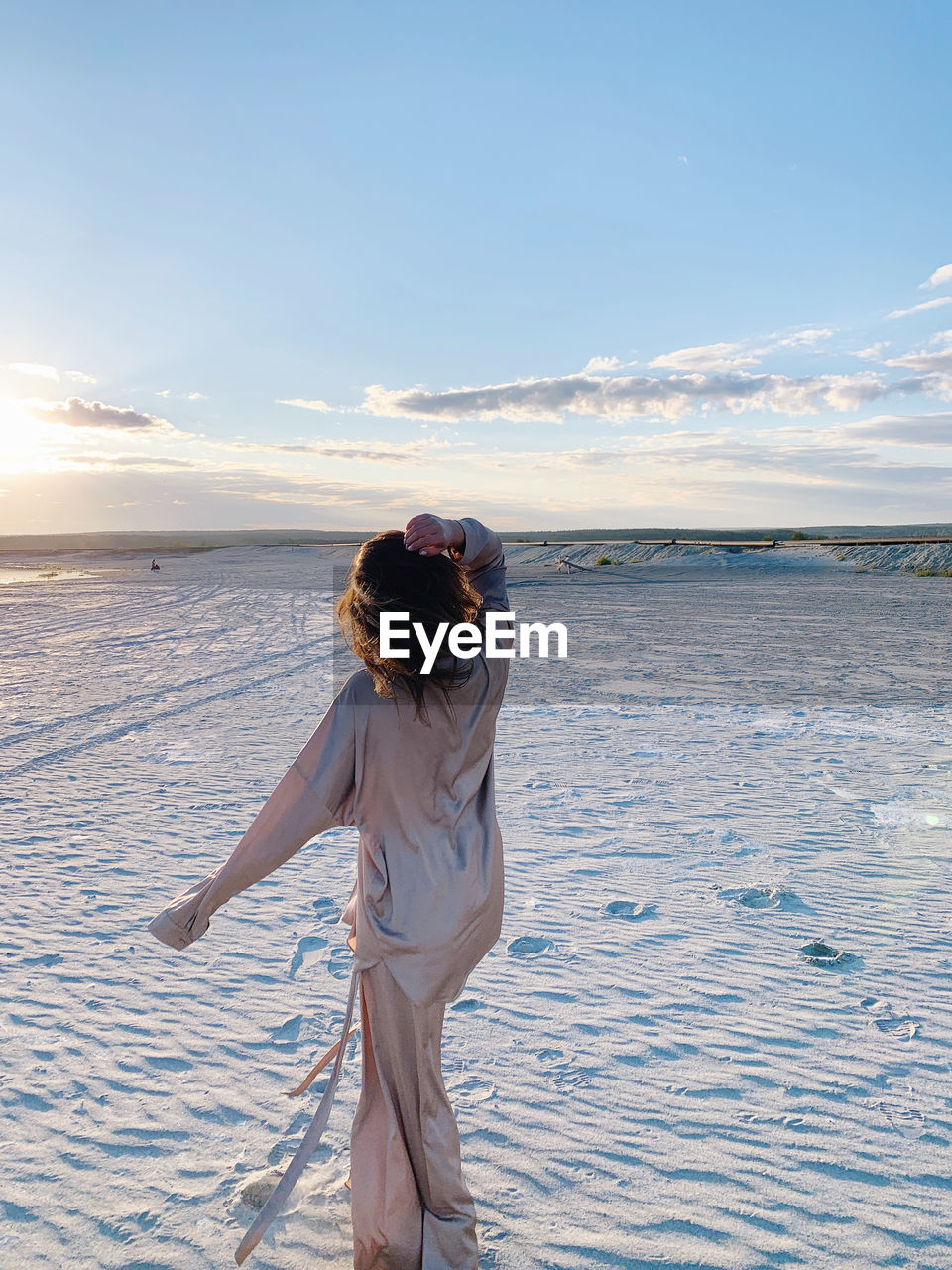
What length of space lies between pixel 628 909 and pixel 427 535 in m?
3.26

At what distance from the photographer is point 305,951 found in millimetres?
4234

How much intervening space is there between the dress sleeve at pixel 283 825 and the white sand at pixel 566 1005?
45.0 inches

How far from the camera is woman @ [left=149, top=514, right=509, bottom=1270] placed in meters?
2.02

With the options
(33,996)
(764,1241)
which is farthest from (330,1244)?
(33,996)

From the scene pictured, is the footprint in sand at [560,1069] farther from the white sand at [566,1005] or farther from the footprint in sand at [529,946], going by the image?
the footprint in sand at [529,946]

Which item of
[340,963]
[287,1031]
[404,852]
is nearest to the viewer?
[404,852]

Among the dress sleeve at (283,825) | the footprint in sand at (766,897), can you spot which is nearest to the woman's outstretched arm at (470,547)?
the dress sleeve at (283,825)

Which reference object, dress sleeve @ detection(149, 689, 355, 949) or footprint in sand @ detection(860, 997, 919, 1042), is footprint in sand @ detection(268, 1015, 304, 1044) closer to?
dress sleeve @ detection(149, 689, 355, 949)

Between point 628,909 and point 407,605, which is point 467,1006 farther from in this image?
point 407,605

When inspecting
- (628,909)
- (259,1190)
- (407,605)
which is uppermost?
(407,605)

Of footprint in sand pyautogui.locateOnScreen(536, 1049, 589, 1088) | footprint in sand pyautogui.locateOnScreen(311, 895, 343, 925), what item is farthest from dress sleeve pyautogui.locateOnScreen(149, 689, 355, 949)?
footprint in sand pyautogui.locateOnScreen(311, 895, 343, 925)

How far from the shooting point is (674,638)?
49.0ft

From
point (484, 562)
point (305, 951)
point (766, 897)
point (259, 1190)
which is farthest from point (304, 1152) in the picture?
point (766, 897)

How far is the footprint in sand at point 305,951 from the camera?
13.4ft
